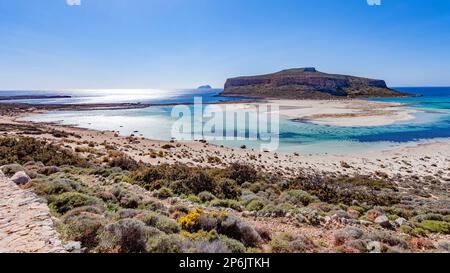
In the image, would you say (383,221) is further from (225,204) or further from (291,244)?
(225,204)

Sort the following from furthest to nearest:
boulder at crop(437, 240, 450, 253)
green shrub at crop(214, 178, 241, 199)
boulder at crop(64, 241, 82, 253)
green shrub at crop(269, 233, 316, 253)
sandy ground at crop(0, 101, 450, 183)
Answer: sandy ground at crop(0, 101, 450, 183), green shrub at crop(214, 178, 241, 199), boulder at crop(437, 240, 450, 253), green shrub at crop(269, 233, 316, 253), boulder at crop(64, 241, 82, 253)

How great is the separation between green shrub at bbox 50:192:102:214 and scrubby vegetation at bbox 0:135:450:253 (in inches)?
0.9

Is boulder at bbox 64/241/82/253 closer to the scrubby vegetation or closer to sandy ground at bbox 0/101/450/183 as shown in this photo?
the scrubby vegetation

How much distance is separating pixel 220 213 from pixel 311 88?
12699 cm

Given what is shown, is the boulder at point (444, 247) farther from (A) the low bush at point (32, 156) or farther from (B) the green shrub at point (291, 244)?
(A) the low bush at point (32, 156)

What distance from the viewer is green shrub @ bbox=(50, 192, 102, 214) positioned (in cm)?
737

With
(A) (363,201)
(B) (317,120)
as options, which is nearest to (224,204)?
(A) (363,201)

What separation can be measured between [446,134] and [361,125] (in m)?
10.1

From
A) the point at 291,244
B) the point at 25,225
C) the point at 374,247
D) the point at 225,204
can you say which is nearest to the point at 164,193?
the point at 225,204

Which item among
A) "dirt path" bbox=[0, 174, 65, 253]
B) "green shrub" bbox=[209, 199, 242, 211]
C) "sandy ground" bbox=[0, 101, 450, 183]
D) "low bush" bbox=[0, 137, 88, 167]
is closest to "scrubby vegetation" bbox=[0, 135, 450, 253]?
"green shrub" bbox=[209, 199, 242, 211]

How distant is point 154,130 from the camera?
40.7m

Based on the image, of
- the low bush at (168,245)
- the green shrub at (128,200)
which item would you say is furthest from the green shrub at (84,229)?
the green shrub at (128,200)

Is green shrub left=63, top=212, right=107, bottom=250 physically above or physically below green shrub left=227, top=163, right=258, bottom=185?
above
